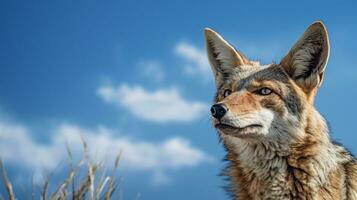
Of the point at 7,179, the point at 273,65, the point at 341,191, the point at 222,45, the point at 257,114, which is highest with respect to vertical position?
the point at 222,45

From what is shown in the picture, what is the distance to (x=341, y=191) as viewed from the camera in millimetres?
5344

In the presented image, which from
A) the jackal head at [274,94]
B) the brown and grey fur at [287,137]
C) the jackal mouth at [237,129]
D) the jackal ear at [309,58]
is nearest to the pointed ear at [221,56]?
the jackal head at [274,94]

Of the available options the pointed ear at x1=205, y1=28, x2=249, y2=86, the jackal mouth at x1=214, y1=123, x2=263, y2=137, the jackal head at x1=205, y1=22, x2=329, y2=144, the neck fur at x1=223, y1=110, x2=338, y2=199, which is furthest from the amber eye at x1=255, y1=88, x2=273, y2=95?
the pointed ear at x1=205, y1=28, x2=249, y2=86

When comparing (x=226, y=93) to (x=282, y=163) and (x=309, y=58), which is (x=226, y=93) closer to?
(x=309, y=58)

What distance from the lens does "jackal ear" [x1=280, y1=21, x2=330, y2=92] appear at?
599 cm

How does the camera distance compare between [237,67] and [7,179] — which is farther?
[237,67]

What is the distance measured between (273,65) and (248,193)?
1705mm

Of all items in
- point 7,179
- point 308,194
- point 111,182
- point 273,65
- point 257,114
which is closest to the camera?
point 7,179

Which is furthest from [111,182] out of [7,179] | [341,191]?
[341,191]

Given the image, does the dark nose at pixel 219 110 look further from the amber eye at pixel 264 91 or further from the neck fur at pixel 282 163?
the amber eye at pixel 264 91

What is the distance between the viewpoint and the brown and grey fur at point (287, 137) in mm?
5355

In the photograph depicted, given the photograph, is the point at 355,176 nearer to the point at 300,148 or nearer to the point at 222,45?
the point at 300,148

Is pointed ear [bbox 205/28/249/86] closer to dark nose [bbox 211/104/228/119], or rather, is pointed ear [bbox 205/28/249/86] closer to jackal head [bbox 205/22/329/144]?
jackal head [bbox 205/22/329/144]

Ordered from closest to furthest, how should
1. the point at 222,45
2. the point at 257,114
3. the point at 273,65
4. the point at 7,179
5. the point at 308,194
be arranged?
the point at 7,179
the point at 308,194
the point at 257,114
the point at 273,65
the point at 222,45
